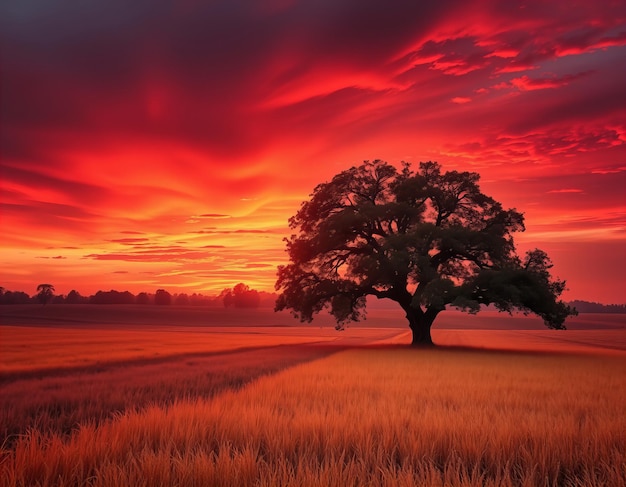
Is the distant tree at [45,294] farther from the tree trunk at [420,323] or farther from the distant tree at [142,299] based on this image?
the tree trunk at [420,323]

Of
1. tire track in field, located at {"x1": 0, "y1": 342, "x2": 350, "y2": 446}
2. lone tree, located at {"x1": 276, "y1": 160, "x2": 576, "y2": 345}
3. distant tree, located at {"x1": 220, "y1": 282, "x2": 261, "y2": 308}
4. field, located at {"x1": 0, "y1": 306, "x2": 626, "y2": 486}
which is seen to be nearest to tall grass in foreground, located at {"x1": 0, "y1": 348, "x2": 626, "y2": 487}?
field, located at {"x1": 0, "y1": 306, "x2": 626, "y2": 486}

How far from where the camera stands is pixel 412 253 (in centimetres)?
3209

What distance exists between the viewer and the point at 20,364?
1850cm

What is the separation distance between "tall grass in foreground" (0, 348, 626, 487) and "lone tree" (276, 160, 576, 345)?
21.7 metres

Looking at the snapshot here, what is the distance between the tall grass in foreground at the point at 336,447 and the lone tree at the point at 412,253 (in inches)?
856

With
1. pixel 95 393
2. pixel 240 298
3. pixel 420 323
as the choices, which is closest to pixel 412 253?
pixel 420 323

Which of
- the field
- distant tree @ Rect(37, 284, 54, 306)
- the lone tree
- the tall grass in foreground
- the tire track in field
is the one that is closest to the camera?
the tall grass in foreground

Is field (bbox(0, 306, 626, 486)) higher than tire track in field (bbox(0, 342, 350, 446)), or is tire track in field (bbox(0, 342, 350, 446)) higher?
field (bbox(0, 306, 626, 486))

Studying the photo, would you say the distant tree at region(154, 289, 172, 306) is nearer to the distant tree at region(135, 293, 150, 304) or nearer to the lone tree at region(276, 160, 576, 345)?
the distant tree at region(135, 293, 150, 304)

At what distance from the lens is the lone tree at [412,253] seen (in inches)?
1238

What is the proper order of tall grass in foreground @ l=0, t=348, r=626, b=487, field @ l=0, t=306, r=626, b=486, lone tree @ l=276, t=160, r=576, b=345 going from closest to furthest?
tall grass in foreground @ l=0, t=348, r=626, b=487, field @ l=0, t=306, r=626, b=486, lone tree @ l=276, t=160, r=576, b=345

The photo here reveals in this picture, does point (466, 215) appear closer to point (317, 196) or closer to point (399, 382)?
point (317, 196)

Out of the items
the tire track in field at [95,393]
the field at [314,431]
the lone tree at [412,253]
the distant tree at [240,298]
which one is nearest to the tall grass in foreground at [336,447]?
the field at [314,431]

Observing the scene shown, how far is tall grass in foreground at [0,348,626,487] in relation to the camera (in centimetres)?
444
